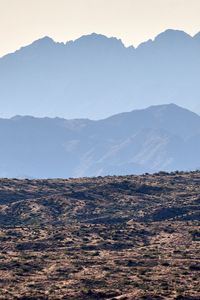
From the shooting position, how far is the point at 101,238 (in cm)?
9944

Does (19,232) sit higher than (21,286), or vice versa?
(19,232)

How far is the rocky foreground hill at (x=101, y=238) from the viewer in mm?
70812

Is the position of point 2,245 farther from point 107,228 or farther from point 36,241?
point 107,228

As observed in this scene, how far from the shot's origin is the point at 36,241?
317ft

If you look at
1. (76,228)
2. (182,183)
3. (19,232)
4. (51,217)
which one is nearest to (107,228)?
(76,228)

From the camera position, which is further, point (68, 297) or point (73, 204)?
point (73, 204)

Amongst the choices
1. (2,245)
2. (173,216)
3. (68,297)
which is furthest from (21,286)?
(173,216)

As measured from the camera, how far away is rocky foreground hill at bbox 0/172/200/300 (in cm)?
7081

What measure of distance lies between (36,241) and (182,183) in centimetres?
6330

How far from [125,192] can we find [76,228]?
39.8m

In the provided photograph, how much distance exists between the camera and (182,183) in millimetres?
156000

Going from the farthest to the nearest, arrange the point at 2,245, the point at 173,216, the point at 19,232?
the point at 173,216
the point at 19,232
the point at 2,245

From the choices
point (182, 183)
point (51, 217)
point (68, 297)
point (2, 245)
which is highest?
point (182, 183)

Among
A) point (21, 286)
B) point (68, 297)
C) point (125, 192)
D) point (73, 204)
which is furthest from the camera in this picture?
point (125, 192)
